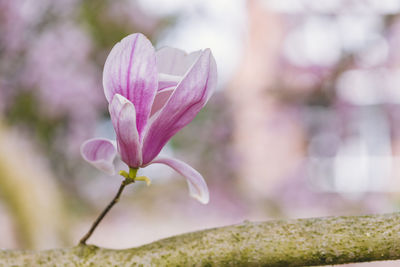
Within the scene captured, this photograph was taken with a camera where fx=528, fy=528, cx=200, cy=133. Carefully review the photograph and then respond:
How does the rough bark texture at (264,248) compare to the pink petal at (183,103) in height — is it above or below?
below

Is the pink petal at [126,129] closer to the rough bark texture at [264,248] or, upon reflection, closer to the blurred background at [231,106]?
the rough bark texture at [264,248]

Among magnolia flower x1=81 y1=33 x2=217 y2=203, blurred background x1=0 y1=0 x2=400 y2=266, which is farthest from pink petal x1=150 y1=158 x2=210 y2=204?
blurred background x1=0 y1=0 x2=400 y2=266

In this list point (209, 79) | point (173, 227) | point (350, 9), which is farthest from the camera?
point (350, 9)

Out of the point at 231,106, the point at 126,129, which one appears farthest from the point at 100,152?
the point at 231,106

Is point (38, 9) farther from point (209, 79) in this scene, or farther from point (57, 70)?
point (209, 79)

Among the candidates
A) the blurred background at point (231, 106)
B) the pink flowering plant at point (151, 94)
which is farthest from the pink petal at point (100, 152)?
the blurred background at point (231, 106)

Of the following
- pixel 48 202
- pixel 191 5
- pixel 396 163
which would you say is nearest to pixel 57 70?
pixel 191 5

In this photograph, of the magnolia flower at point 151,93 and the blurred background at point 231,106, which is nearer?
the magnolia flower at point 151,93
